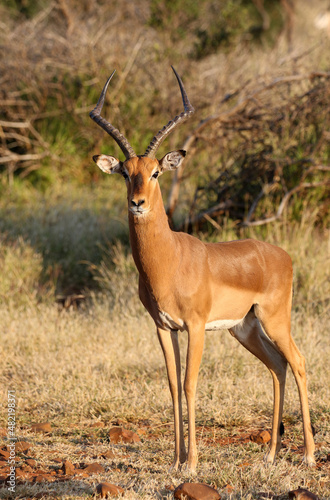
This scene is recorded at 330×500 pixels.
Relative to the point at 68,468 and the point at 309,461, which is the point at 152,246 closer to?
the point at 68,468

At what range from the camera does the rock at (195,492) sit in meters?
3.31

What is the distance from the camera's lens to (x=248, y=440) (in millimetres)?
4527

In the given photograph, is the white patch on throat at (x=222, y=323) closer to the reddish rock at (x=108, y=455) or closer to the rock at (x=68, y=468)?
the reddish rock at (x=108, y=455)

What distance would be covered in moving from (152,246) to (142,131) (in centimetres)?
858

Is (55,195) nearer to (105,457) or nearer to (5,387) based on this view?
(5,387)

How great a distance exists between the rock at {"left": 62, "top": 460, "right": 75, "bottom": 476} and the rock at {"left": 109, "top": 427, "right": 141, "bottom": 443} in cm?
64

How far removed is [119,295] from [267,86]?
3.36 m

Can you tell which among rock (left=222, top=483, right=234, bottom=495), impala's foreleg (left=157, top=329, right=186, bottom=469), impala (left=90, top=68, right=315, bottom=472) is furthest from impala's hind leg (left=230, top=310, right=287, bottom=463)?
rock (left=222, top=483, right=234, bottom=495)

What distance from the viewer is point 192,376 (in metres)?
3.87

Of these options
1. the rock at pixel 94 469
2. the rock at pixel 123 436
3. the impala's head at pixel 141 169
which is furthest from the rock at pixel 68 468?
the impala's head at pixel 141 169

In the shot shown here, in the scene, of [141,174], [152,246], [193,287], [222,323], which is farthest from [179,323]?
[141,174]

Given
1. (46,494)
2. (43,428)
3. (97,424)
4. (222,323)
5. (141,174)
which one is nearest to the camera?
(46,494)

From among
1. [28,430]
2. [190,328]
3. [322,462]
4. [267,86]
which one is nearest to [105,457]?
[28,430]

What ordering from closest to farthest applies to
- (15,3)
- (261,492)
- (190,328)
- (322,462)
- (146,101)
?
(261,492) < (190,328) < (322,462) < (146,101) < (15,3)
